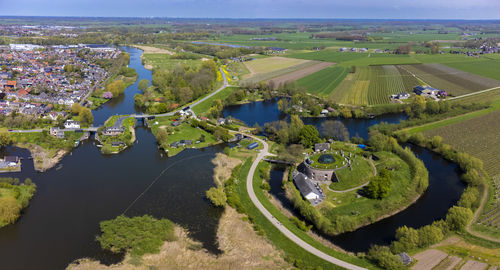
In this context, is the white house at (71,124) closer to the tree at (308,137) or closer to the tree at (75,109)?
the tree at (75,109)

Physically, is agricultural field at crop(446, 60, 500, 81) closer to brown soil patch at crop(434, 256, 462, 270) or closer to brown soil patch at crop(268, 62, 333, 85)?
brown soil patch at crop(268, 62, 333, 85)

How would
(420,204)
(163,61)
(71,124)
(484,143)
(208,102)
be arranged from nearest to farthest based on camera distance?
(420,204)
(484,143)
(71,124)
(208,102)
(163,61)

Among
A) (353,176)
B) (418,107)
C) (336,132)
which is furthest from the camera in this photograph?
(418,107)

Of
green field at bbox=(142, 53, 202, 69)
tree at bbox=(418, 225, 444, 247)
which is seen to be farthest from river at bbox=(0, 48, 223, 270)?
green field at bbox=(142, 53, 202, 69)

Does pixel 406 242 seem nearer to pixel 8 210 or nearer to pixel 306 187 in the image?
pixel 306 187

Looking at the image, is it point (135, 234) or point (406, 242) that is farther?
point (135, 234)

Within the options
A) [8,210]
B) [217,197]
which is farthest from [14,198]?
[217,197]
